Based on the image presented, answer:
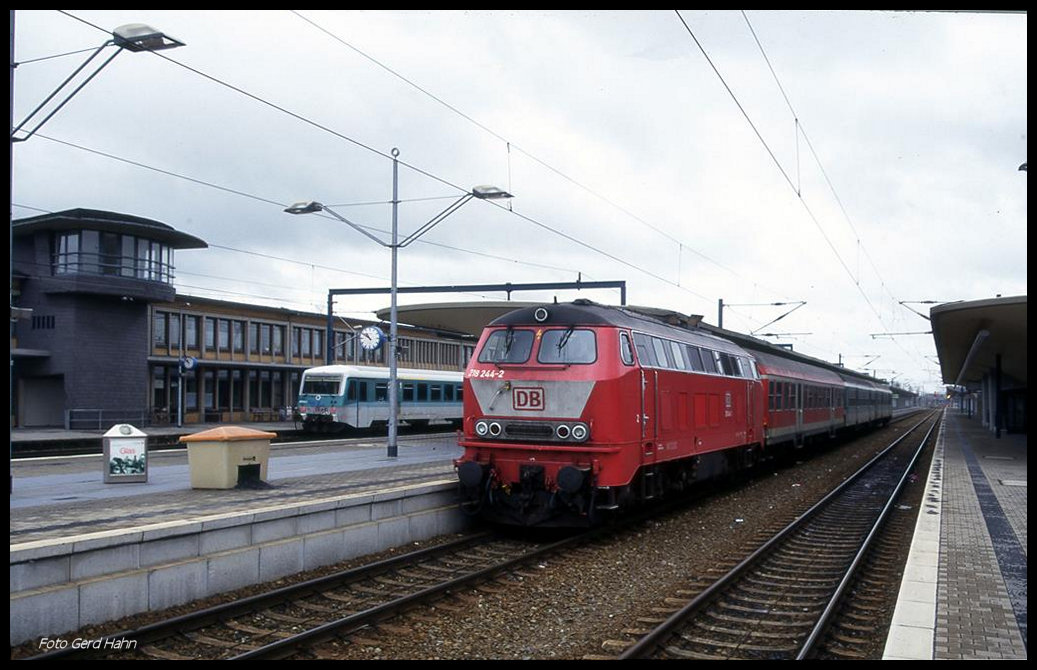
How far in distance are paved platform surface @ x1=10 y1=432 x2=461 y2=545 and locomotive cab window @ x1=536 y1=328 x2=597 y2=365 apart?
10.3 ft

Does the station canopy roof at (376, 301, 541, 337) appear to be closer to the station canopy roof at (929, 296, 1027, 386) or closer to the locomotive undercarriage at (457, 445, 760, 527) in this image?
the locomotive undercarriage at (457, 445, 760, 527)

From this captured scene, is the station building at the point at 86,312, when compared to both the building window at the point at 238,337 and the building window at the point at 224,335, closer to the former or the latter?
the building window at the point at 224,335

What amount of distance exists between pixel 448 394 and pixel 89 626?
3270 centimetres

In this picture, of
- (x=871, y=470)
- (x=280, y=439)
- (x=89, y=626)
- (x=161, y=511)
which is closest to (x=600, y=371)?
(x=161, y=511)

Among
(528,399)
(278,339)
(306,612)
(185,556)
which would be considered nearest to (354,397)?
(278,339)

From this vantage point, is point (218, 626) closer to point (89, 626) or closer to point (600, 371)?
point (89, 626)

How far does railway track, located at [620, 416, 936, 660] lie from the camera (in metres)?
7.51

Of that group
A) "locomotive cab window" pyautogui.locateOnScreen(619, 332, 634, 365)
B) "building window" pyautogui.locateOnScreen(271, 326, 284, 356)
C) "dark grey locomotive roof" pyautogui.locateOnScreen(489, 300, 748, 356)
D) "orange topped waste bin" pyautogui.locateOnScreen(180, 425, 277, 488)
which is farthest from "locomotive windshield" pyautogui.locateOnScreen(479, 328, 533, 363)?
"building window" pyautogui.locateOnScreen(271, 326, 284, 356)

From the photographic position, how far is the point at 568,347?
1254cm

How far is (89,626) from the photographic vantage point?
7363 mm

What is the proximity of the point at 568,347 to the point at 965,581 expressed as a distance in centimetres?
578

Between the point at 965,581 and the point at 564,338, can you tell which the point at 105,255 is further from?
the point at 965,581

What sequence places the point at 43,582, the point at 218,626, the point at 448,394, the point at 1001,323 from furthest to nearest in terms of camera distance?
1. the point at 448,394
2. the point at 1001,323
3. the point at 218,626
4. the point at 43,582
